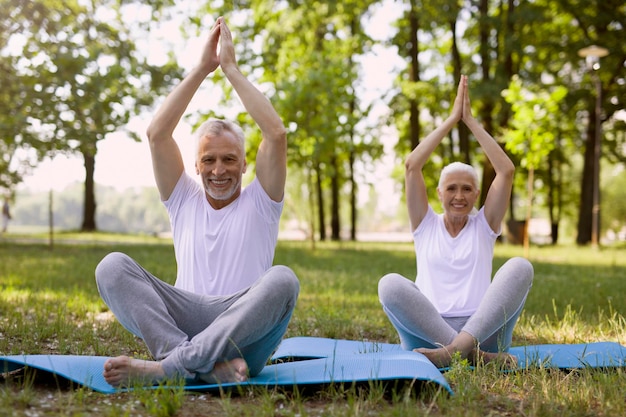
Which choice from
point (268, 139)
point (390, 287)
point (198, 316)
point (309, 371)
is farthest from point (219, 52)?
point (309, 371)

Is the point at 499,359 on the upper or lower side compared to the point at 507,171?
lower

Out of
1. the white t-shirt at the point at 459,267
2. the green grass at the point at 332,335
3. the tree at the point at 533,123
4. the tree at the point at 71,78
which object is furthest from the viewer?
the tree at the point at 533,123

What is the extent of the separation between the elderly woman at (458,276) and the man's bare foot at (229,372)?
1.23m

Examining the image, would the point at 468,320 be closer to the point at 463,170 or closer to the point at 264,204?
the point at 463,170

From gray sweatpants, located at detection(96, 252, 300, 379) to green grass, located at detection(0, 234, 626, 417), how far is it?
20 cm

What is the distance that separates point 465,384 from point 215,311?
1.33m

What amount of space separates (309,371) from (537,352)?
1462 mm

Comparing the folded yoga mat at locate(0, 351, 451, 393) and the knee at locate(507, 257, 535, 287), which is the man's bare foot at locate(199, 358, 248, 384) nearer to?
the folded yoga mat at locate(0, 351, 451, 393)

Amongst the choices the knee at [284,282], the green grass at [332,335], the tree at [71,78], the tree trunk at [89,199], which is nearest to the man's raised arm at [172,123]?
the knee at [284,282]

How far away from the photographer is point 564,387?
3449 mm

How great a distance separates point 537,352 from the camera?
4219mm

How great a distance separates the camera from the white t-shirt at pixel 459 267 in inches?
A: 183

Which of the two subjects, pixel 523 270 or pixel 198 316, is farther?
pixel 523 270

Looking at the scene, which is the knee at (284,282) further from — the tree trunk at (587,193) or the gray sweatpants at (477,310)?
the tree trunk at (587,193)
